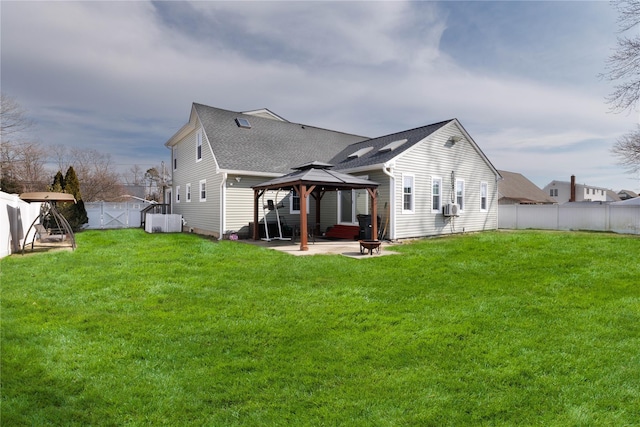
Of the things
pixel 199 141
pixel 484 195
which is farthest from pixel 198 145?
pixel 484 195

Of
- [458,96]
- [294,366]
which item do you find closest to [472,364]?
[294,366]

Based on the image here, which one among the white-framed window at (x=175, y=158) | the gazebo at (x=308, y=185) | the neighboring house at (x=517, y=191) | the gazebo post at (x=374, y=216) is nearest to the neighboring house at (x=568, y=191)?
the neighboring house at (x=517, y=191)

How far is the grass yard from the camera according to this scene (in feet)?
8.53

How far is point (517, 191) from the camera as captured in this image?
Result: 124 feet

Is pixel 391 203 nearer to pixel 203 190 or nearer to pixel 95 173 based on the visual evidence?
pixel 203 190

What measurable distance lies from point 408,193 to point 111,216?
18147 mm

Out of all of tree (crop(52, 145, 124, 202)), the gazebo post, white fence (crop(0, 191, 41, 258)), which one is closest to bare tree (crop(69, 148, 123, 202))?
tree (crop(52, 145, 124, 202))

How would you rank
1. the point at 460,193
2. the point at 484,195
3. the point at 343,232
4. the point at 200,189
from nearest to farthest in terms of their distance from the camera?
the point at 343,232 < the point at 460,193 < the point at 200,189 < the point at 484,195

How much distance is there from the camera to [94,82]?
12938mm

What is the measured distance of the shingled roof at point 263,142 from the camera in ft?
49.8

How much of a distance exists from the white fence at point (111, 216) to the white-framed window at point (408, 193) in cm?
1714

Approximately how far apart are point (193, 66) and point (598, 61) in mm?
14991

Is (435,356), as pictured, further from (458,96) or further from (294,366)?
(458,96)

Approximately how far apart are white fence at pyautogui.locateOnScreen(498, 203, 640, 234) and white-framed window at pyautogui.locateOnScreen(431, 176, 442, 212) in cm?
709
